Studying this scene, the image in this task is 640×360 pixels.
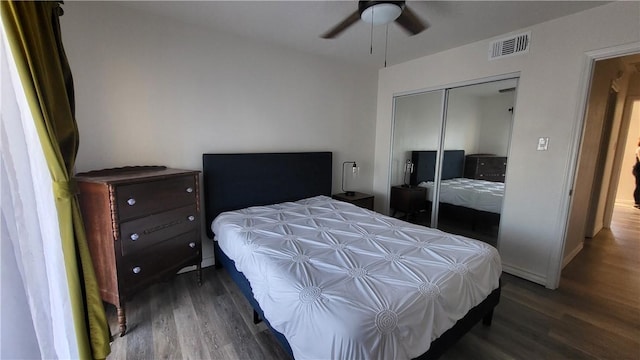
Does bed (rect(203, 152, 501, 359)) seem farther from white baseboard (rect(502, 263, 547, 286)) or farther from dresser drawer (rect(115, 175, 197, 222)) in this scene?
white baseboard (rect(502, 263, 547, 286))

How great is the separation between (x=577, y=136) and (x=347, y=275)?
2.53 meters

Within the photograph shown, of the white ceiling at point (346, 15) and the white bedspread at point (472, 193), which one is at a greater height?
the white ceiling at point (346, 15)

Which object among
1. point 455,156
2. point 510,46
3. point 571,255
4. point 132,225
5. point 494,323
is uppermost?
point 510,46

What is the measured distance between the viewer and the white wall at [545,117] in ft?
7.27

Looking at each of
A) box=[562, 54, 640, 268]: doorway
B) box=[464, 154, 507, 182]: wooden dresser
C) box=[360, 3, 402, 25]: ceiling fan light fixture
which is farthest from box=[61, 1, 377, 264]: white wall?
box=[562, 54, 640, 268]: doorway

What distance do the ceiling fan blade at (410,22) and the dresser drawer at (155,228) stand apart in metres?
2.26

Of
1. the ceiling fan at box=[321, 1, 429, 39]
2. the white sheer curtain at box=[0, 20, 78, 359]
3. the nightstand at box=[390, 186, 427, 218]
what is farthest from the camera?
the nightstand at box=[390, 186, 427, 218]

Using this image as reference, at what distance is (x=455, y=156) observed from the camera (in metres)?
3.36

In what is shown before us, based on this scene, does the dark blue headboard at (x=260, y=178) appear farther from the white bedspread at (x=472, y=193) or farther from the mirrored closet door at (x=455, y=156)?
the white bedspread at (x=472, y=193)

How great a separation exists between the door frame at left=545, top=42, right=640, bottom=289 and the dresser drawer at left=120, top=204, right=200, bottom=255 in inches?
136

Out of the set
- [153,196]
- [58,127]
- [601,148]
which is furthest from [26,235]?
[601,148]

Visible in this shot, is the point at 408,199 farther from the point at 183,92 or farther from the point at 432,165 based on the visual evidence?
the point at 183,92

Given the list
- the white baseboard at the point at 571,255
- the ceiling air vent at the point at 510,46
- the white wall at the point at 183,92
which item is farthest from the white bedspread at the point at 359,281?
the ceiling air vent at the point at 510,46

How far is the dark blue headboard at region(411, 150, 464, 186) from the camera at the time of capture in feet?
11.0
